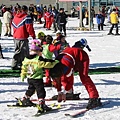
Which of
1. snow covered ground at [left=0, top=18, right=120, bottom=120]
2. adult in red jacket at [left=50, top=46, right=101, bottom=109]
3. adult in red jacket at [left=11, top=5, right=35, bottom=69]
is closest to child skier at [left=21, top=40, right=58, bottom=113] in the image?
adult in red jacket at [left=50, top=46, right=101, bottom=109]

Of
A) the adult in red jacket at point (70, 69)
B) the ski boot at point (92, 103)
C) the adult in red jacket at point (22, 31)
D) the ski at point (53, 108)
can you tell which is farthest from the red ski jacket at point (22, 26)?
the ski boot at point (92, 103)

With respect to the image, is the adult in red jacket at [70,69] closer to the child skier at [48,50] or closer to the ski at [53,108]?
the ski at [53,108]

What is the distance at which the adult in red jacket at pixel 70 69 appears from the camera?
22.8 feet

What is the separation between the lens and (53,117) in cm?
688

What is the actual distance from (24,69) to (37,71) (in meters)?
0.23

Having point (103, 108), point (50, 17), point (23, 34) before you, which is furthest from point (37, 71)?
point (50, 17)

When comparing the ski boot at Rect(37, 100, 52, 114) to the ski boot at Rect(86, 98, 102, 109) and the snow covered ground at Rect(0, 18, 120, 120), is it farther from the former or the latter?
the ski boot at Rect(86, 98, 102, 109)

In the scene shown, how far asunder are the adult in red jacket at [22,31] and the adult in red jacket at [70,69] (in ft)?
11.5

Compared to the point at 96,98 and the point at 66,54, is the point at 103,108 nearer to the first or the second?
the point at 96,98

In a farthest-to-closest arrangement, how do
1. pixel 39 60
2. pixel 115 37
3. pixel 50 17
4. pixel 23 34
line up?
pixel 50 17 < pixel 115 37 < pixel 23 34 < pixel 39 60

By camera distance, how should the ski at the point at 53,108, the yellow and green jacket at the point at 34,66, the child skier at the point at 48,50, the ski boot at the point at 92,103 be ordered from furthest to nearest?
the child skier at the point at 48,50 < the ski boot at the point at 92,103 < the ski at the point at 53,108 < the yellow and green jacket at the point at 34,66

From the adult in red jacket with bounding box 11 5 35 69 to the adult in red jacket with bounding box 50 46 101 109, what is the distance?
11.5 feet

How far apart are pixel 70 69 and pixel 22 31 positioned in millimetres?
4045

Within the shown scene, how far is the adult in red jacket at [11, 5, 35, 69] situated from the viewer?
1053 centimetres
